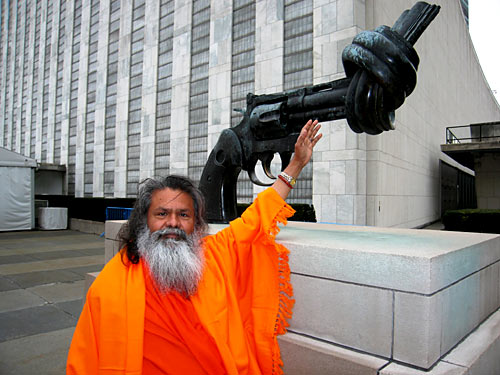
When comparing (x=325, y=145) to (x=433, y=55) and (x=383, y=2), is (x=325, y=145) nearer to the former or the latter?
(x=383, y=2)

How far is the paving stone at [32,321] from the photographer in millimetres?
3713

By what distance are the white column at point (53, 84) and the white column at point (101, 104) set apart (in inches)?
201

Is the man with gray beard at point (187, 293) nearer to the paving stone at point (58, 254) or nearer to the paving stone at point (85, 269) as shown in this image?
the paving stone at point (85, 269)

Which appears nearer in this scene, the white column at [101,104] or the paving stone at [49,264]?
the paving stone at [49,264]

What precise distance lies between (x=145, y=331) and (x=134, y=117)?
1445 centimetres

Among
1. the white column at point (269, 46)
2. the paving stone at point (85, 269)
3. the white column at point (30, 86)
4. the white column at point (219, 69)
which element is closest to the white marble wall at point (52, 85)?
the white column at point (30, 86)

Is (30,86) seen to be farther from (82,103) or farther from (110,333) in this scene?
(110,333)

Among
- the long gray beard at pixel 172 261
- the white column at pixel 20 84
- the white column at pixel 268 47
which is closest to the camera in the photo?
Result: the long gray beard at pixel 172 261

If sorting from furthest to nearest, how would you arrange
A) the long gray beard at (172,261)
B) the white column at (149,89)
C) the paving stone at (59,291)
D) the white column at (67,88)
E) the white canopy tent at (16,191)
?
the white column at (67,88), the white column at (149,89), the white canopy tent at (16,191), the paving stone at (59,291), the long gray beard at (172,261)

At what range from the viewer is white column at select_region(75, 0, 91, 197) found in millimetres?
18328

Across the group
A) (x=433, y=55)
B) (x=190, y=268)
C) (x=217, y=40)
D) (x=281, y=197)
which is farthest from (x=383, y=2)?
(x=190, y=268)

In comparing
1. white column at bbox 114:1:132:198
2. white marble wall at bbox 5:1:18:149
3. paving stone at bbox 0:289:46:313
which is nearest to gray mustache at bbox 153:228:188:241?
paving stone at bbox 0:289:46:313

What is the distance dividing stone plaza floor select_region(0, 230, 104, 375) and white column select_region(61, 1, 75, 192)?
11.0 m

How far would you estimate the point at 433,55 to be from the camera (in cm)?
1426
